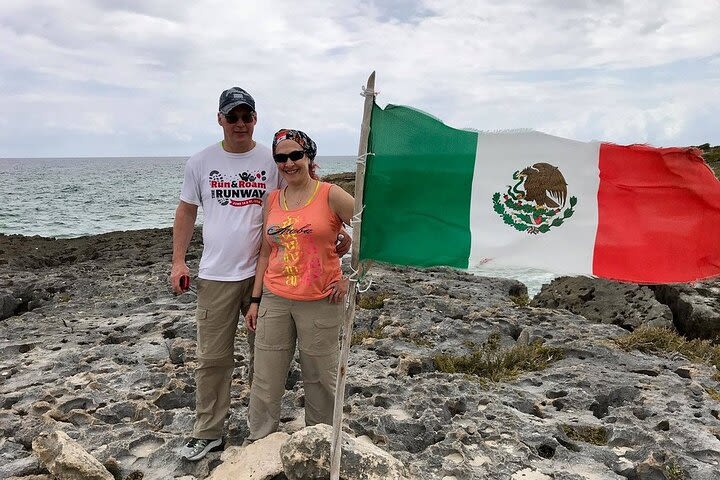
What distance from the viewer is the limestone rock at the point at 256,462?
358 cm

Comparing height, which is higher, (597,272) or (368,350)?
(597,272)

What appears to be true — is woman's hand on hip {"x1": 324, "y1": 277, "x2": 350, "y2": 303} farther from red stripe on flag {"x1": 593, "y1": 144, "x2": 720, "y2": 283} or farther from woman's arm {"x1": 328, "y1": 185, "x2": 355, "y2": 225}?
red stripe on flag {"x1": 593, "y1": 144, "x2": 720, "y2": 283}

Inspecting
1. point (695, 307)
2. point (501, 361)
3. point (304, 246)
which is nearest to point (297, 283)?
point (304, 246)

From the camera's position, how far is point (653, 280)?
126 inches

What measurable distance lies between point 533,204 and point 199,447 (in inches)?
111

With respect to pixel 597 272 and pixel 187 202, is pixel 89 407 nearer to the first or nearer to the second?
pixel 187 202

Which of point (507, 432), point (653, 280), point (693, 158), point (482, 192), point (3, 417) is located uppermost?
point (693, 158)

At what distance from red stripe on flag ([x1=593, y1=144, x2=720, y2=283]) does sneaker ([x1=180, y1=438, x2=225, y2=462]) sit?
2.85m

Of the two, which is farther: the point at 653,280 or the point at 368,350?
the point at 368,350

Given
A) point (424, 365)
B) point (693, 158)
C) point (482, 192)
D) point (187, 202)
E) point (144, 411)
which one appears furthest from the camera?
point (424, 365)

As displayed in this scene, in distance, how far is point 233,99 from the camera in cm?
369

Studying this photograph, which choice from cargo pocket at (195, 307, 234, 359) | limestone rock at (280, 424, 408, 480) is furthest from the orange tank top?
limestone rock at (280, 424, 408, 480)

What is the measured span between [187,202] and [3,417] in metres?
2.47

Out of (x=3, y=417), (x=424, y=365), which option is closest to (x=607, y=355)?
(x=424, y=365)
